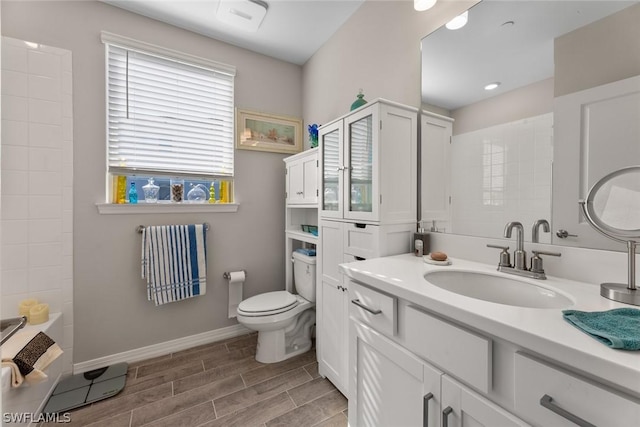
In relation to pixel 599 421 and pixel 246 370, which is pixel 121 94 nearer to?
pixel 246 370

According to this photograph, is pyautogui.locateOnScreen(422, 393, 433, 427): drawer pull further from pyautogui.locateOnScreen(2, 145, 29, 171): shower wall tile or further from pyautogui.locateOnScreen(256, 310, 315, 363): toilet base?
pyautogui.locateOnScreen(2, 145, 29, 171): shower wall tile

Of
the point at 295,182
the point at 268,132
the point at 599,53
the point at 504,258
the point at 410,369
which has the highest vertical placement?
the point at 268,132

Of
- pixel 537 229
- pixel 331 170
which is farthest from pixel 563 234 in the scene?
pixel 331 170

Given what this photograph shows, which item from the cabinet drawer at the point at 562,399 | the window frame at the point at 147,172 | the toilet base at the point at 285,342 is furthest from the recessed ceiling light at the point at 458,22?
the toilet base at the point at 285,342

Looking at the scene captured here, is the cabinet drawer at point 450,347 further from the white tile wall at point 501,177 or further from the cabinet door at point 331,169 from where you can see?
the cabinet door at point 331,169

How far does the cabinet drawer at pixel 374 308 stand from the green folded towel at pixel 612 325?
0.49 metres

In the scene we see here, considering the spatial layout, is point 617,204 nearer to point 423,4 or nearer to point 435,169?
point 435,169

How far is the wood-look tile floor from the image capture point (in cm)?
155

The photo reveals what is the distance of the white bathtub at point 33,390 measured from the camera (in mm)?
1286

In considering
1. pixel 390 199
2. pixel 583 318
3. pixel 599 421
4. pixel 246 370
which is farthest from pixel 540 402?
pixel 246 370

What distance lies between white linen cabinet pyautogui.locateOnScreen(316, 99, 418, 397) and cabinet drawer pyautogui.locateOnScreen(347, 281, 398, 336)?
32 cm

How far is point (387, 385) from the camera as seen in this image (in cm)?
109

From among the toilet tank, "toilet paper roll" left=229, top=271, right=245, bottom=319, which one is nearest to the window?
"toilet paper roll" left=229, top=271, right=245, bottom=319

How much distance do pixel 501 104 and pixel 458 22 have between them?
504 mm
